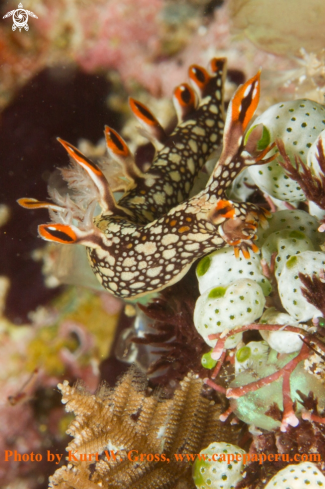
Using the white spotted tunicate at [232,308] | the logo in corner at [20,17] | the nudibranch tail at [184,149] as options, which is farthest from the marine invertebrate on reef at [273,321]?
the logo in corner at [20,17]

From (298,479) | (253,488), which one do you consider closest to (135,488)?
(253,488)

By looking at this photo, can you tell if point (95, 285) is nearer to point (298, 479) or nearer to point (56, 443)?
point (56, 443)

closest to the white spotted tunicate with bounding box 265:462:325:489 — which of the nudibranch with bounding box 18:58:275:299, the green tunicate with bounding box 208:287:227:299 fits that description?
the green tunicate with bounding box 208:287:227:299

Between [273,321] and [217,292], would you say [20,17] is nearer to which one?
[217,292]

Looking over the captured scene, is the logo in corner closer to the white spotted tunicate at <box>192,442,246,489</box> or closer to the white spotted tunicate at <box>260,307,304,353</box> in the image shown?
the white spotted tunicate at <box>260,307,304,353</box>

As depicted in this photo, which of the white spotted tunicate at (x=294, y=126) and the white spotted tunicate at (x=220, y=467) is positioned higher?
the white spotted tunicate at (x=294, y=126)

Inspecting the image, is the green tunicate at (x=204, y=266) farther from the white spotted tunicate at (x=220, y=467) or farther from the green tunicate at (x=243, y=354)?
the white spotted tunicate at (x=220, y=467)
